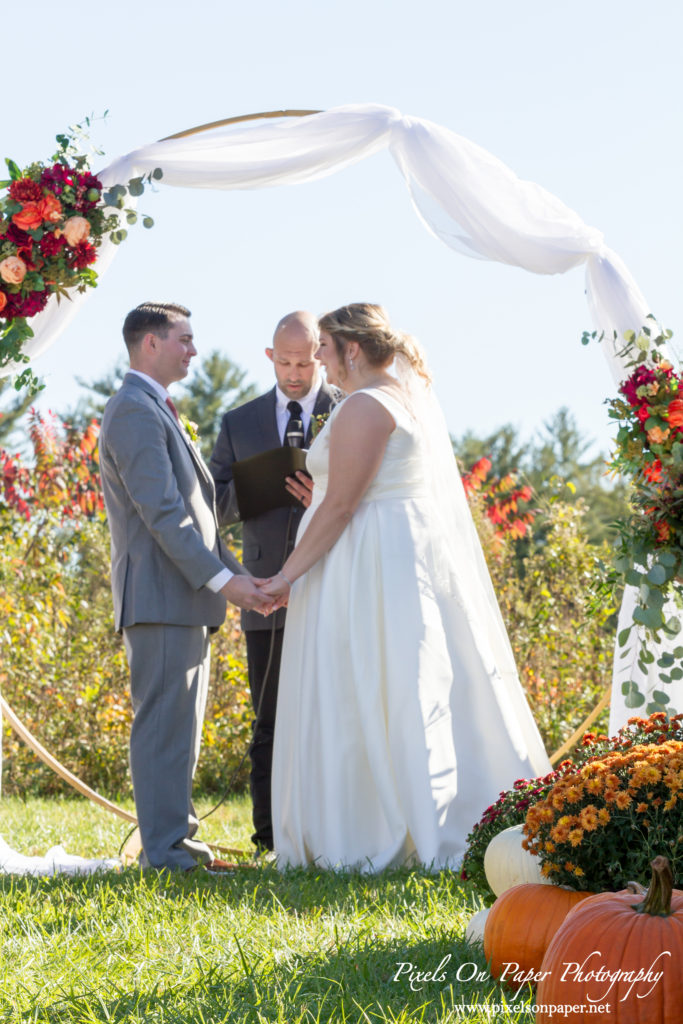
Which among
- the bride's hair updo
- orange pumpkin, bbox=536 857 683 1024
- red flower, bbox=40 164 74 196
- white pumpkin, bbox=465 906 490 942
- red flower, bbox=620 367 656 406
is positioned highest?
red flower, bbox=40 164 74 196

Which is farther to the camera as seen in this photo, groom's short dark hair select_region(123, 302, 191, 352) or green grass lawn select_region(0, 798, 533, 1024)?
groom's short dark hair select_region(123, 302, 191, 352)

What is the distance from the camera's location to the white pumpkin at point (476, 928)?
2.75 m

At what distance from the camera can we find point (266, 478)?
16.1ft

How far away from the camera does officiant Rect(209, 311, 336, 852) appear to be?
501 cm

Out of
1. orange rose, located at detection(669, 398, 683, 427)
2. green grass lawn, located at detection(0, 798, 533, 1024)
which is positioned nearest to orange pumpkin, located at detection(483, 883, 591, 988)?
green grass lawn, located at detection(0, 798, 533, 1024)

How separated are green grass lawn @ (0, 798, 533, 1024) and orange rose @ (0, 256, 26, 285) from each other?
2231 mm

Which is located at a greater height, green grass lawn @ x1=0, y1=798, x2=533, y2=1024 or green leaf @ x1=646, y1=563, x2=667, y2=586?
green leaf @ x1=646, y1=563, x2=667, y2=586

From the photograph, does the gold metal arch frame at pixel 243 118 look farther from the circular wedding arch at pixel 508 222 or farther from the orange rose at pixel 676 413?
the orange rose at pixel 676 413

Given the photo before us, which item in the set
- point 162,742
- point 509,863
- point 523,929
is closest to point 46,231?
point 162,742

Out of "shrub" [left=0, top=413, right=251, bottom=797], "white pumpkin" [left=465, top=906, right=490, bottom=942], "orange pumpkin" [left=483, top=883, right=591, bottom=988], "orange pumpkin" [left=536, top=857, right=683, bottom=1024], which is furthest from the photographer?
"shrub" [left=0, top=413, right=251, bottom=797]

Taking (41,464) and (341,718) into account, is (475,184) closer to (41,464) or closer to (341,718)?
(341,718)

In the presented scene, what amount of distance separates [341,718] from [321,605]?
452 millimetres

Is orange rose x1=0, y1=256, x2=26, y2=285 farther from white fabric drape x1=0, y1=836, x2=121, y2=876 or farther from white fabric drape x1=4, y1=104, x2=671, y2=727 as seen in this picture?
white fabric drape x1=0, y1=836, x2=121, y2=876

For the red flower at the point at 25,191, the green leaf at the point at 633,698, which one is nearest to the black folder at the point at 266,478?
the red flower at the point at 25,191
